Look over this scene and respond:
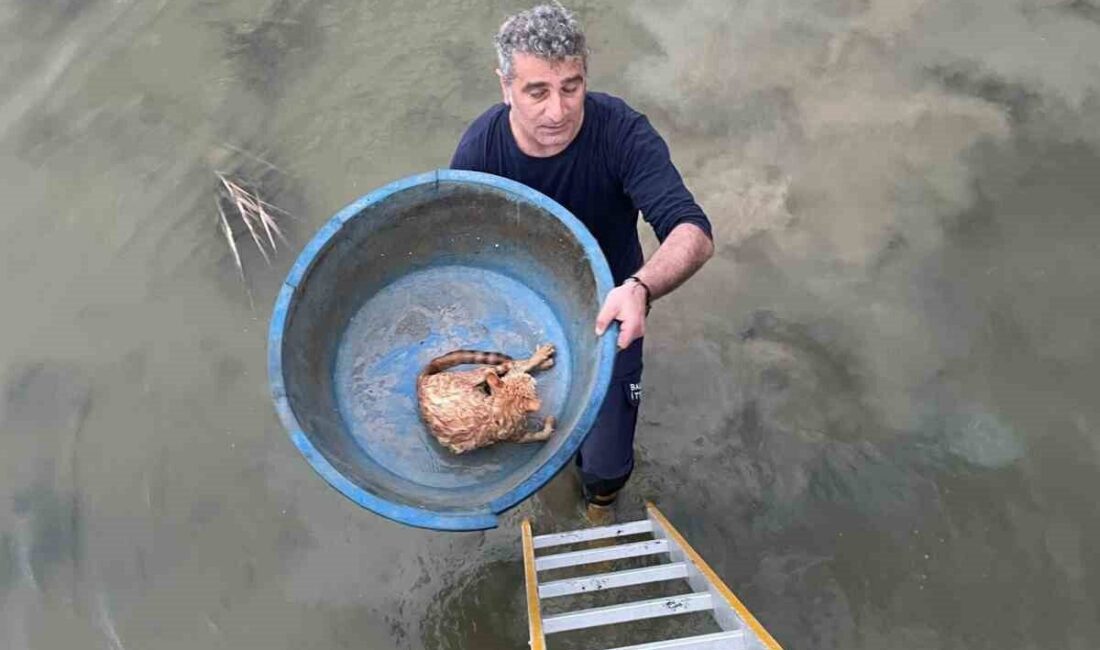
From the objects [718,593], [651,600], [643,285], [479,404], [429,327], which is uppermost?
[643,285]

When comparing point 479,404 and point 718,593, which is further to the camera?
point 718,593

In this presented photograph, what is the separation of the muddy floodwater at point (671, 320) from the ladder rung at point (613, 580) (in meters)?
0.53

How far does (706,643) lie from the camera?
1.99m

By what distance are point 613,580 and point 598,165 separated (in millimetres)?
1261

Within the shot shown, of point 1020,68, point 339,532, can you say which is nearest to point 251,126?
point 339,532

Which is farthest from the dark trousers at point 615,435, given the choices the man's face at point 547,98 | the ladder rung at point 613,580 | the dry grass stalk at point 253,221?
the dry grass stalk at point 253,221

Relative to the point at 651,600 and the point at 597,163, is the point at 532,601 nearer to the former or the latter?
the point at 651,600

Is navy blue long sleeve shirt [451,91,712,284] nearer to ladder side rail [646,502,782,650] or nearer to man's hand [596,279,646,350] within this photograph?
man's hand [596,279,646,350]

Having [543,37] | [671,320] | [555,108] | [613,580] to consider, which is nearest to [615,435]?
[613,580]

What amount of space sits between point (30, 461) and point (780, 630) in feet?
10.0

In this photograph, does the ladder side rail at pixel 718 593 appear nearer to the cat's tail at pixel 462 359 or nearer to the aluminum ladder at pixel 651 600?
→ the aluminum ladder at pixel 651 600

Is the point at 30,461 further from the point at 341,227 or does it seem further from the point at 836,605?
the point at 836,605

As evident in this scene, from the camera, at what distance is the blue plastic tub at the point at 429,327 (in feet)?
6.21

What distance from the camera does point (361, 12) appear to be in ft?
15.2
